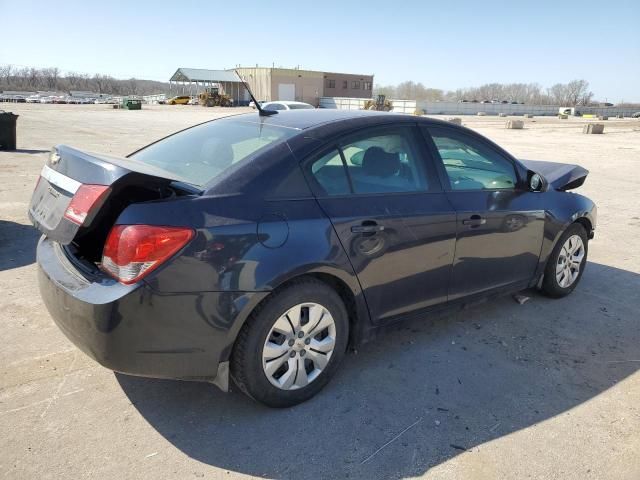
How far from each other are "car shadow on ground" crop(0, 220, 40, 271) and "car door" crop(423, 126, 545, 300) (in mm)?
4200

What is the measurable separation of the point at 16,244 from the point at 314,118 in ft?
13.6

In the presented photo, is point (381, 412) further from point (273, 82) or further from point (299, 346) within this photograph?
point (273, 82)

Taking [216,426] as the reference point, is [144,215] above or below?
above

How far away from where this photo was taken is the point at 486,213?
3627 mm

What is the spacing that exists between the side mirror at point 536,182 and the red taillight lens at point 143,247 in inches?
114

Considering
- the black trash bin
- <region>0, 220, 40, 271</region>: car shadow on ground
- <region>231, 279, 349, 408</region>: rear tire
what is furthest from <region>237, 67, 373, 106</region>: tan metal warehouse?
<region>231, 279, 349, 408</region>: rear tire

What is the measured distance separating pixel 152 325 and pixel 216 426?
2.44 ft

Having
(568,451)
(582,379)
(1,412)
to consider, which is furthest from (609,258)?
(1,412)

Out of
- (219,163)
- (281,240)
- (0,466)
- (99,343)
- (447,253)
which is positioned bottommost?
(0,466)

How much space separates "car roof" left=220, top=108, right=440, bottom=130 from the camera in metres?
3.23

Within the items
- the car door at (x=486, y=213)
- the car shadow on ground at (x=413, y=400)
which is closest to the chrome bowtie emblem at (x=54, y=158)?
the car shadow on ground at (x=413, y=400)

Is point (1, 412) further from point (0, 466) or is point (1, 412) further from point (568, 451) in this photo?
point (568, 451)

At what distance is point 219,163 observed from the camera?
293 centimetres

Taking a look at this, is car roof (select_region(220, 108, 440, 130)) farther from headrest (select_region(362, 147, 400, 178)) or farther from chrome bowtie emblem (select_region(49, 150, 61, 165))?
chrome bowtie emblem (select_region(49, 150, 61, 165))
